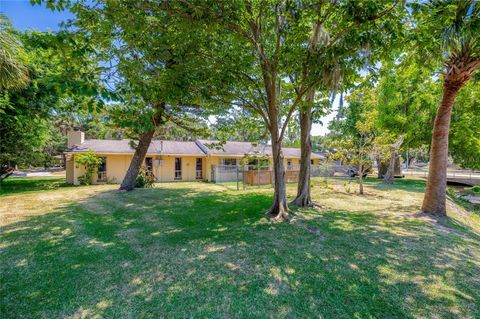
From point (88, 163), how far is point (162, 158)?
5239mm

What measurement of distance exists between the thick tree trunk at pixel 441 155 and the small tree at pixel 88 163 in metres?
18.5

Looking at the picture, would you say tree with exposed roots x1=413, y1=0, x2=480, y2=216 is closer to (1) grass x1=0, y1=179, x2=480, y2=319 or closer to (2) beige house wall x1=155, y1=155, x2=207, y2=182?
(1) grass x1=0, y1=179, x2=480, y2=319

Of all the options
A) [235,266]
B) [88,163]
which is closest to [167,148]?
[88,163]

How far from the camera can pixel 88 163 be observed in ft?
51.8

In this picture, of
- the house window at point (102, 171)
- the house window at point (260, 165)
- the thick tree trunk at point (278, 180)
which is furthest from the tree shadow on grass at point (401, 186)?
the house window at point (102, 171)

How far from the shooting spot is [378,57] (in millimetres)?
5570

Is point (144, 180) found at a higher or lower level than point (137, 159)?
lower

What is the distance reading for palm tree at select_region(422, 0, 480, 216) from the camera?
5340 mm

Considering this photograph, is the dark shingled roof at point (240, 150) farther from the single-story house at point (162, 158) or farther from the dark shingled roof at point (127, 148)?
the dark shingled roof at point (127, 148)

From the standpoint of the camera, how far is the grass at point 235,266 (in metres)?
2.97

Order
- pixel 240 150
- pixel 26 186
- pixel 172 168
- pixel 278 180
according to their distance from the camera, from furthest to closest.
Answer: pixel 240 150 < pixel 172 168 < pixel 26 186 < pixel 278 180

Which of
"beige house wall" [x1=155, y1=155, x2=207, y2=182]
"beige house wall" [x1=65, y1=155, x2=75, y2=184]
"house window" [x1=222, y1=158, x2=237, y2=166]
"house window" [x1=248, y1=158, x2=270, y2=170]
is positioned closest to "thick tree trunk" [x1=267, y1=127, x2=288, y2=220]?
"house window" [x1=248, y1=158, x2=270, y2=170]

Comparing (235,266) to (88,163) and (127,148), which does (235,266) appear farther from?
(127,148)

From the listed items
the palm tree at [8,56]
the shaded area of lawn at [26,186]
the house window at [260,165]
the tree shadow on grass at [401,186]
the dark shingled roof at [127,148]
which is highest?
the palm tree at [8,56]
